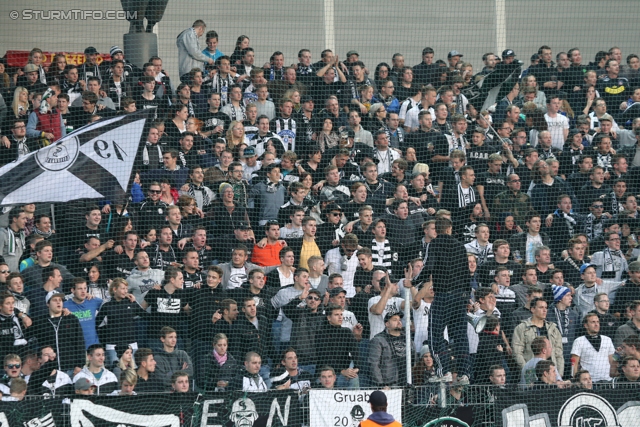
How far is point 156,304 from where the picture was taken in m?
11.2

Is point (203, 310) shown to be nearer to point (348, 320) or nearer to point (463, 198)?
point (348, 320)

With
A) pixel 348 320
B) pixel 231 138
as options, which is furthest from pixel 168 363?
pixel 231 138

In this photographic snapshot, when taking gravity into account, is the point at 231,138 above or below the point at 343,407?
above

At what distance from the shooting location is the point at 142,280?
1162 centimetres

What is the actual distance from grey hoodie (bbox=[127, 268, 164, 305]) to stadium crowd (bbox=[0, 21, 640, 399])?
1.2 inches

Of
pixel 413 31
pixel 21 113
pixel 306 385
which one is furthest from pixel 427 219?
pixel 413 31

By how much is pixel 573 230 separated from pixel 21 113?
643 cm

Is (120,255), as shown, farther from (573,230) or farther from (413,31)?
(413,31)

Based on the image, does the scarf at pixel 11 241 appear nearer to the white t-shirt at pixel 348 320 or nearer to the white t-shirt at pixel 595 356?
the white t-shirt at pixel 348 320

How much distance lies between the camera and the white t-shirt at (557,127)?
48.8 ft

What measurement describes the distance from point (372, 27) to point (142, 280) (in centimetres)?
769

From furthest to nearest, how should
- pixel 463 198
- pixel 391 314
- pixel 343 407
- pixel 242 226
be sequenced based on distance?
pixel 463 198 < pixel 242 226 < pixel 391 314 < pixel 343 407

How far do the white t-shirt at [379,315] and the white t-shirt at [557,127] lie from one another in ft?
13.7

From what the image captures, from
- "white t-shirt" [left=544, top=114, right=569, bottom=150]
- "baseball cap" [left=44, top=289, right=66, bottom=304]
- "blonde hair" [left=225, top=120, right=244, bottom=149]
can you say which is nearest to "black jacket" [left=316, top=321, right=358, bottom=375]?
"baseball cap" [left=44, top=289, right=66, bottom=304]
